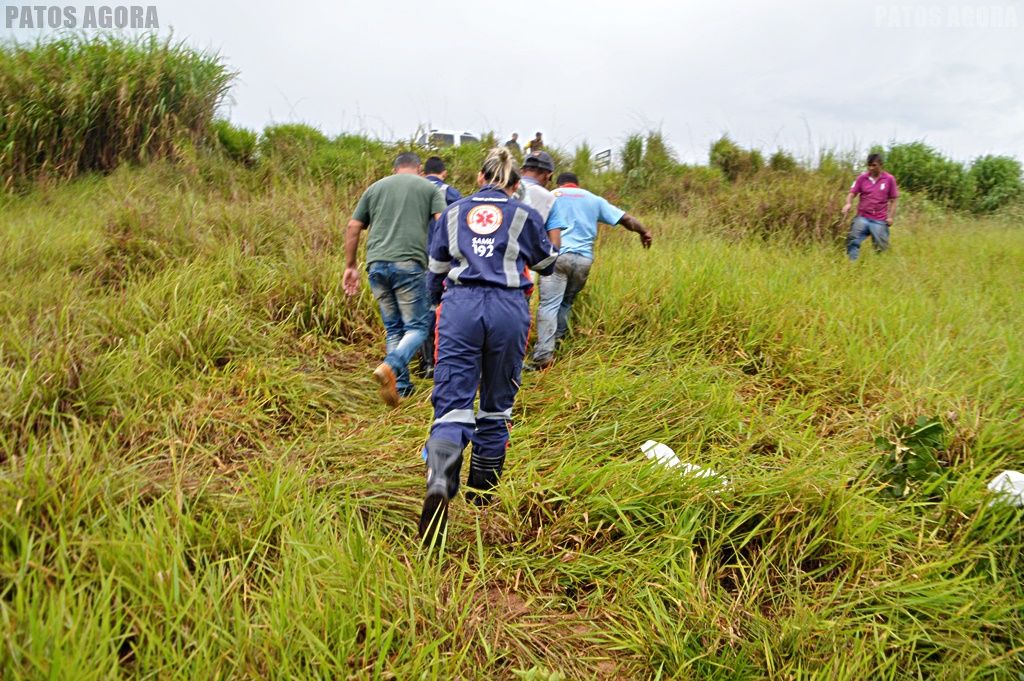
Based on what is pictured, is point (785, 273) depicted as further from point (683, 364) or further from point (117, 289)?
point (117, 289)

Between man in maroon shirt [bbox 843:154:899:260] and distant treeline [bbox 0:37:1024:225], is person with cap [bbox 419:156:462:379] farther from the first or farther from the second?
man in maroon shirt [bbox 843:154:899:260]

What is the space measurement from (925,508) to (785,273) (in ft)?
10.7

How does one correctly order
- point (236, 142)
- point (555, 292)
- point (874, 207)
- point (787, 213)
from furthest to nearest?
point (787, 213), point (236, 142), point (874, 207), point (555, 292)

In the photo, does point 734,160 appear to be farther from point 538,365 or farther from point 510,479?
point 510,479

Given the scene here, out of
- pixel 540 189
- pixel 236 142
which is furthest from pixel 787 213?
pixel 236 142

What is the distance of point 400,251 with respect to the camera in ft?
14.8

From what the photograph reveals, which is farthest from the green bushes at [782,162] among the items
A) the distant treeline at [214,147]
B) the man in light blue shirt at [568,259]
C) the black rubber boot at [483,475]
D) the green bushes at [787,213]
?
the black rubber boot at [483,475]

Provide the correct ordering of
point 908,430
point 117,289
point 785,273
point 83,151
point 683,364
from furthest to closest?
point 83,151, point 785,273, point 117,289, point 683,364, point 908,430

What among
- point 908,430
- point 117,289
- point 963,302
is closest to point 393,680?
point 908,430

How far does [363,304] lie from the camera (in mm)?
5586

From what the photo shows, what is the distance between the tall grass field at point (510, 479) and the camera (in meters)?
2.17

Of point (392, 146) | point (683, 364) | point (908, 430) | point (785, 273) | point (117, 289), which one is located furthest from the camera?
point (392, 146)

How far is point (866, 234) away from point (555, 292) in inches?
224

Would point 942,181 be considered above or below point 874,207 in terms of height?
above
